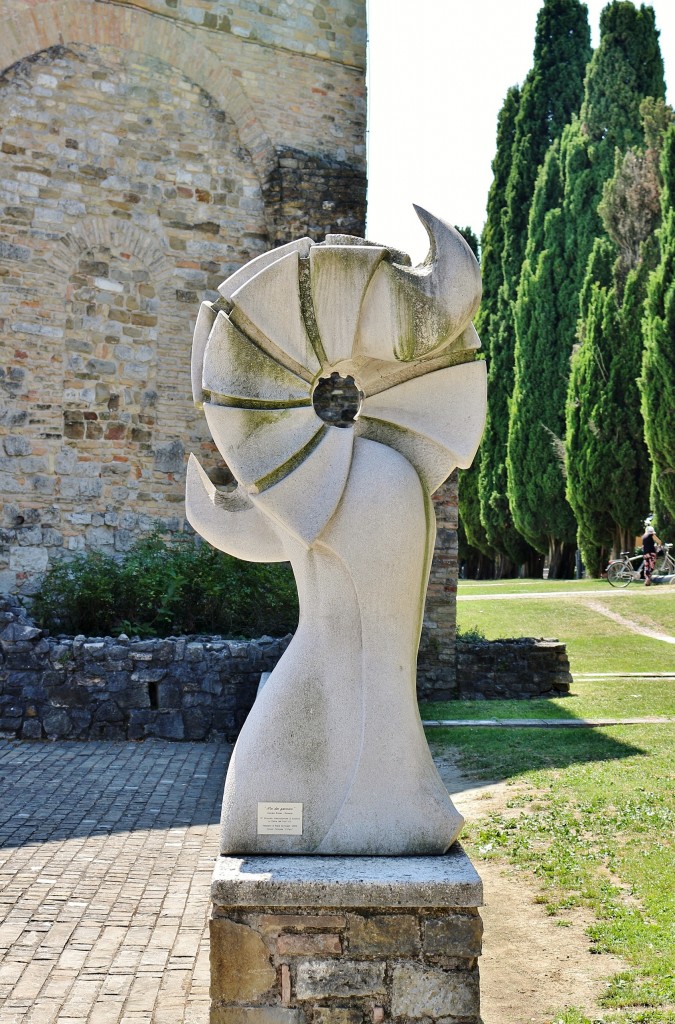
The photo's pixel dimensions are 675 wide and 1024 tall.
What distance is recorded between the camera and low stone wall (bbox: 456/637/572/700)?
11742 mm

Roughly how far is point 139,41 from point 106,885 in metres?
10.3

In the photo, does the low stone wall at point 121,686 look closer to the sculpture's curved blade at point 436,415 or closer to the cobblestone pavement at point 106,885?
the cobblestone pavement at point 106,885

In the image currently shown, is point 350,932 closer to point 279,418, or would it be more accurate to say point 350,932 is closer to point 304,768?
point 304,768

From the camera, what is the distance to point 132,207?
39.2ft

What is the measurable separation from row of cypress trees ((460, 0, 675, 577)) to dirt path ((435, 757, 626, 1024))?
18063mm

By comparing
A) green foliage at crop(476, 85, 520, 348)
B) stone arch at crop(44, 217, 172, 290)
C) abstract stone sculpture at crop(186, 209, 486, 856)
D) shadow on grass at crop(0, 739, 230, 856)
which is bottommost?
shadow on grass at crop(0, 739, 230, 856)

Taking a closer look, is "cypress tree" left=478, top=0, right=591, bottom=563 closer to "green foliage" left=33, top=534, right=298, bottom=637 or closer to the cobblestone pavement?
"green foliage" left=33, top=534, right=298, bottom=637

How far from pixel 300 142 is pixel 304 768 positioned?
1104 centimetres

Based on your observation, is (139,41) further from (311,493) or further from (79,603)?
(311,493)

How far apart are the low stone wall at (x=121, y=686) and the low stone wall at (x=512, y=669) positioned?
3568 millimetres

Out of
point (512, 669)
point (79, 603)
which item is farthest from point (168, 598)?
point (512, 669)

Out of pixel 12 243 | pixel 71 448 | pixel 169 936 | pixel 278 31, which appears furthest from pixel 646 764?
pixel 278 31

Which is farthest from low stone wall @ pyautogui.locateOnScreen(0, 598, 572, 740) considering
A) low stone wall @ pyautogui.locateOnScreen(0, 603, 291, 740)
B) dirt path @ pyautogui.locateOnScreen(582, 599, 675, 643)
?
dirt path @ pyautogui.locateOnScreen(582, 599, 675, 643)

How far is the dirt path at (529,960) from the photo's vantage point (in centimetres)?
376
